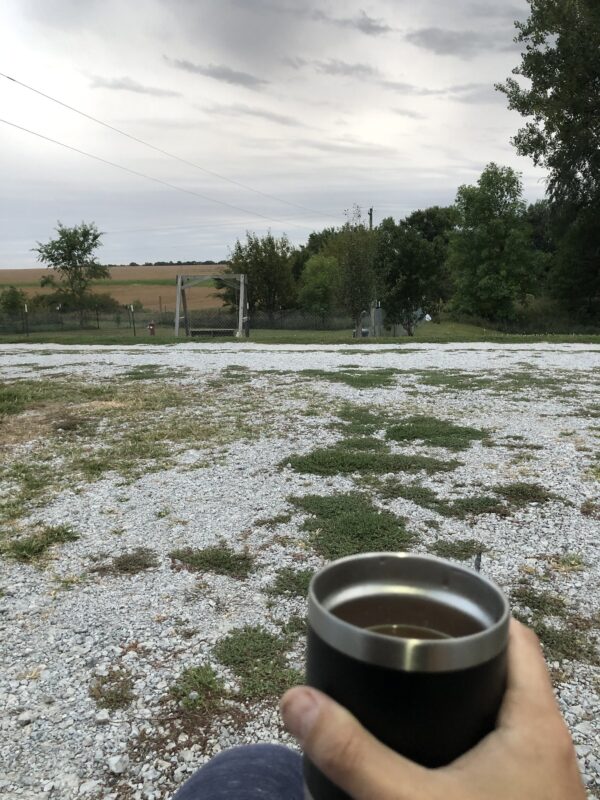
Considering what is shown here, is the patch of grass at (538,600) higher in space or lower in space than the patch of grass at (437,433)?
lower

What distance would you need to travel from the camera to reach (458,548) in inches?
142

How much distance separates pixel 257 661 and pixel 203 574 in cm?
92

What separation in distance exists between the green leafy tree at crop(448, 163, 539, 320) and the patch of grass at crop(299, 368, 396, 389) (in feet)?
98.8

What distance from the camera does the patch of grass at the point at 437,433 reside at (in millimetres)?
6086

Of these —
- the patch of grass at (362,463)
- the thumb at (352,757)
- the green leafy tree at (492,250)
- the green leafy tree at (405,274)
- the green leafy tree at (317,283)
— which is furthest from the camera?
the green leafy tree at (317,283)

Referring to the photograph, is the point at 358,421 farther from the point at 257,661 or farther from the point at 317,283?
the point at 317,283

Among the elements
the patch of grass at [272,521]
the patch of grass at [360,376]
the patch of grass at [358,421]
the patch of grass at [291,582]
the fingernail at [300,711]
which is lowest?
the patch of grass at [291,582]

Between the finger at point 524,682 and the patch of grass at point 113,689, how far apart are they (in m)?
2.08

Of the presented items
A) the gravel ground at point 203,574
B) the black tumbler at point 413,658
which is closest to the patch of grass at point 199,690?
the gravel ground at point 203,574

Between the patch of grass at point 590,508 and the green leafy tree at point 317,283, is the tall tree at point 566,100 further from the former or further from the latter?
the patch of grass at point 590,508

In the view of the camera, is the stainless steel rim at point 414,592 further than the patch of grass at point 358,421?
No

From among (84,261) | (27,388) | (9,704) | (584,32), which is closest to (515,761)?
(9,704)

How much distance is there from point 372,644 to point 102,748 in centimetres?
200

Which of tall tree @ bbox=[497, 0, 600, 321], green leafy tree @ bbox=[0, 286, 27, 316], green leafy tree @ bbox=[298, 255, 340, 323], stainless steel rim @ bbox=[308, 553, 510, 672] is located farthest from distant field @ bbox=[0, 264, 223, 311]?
stainless steel rim @ bbox=[308, 553, 510, 672]
